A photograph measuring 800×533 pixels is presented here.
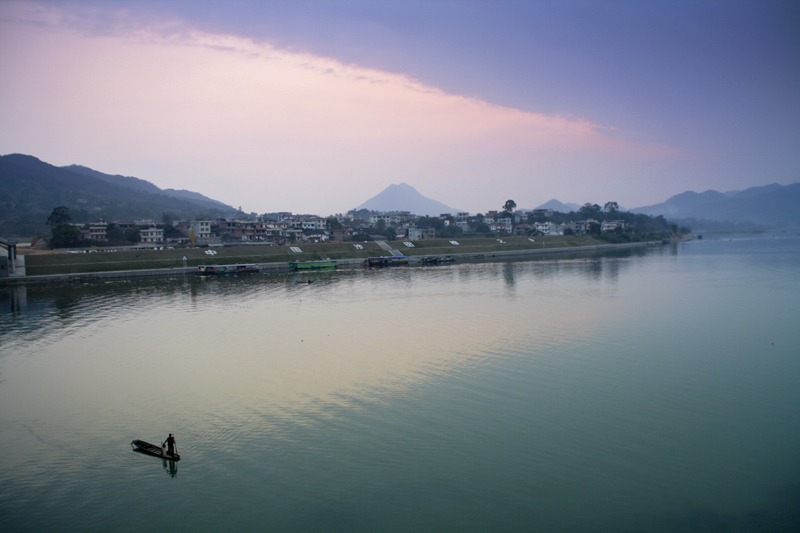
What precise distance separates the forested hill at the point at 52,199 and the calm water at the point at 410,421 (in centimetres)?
8751

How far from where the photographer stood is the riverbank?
39906 mm

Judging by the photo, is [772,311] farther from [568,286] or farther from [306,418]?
[306,418]

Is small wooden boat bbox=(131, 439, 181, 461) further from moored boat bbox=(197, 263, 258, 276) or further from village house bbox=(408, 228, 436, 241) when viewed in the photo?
village house bbox=(408, 228, 436, 241)

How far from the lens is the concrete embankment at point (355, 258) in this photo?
3894 centimetres

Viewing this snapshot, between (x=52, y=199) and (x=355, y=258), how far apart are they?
12431 centimetres

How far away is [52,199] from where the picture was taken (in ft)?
437

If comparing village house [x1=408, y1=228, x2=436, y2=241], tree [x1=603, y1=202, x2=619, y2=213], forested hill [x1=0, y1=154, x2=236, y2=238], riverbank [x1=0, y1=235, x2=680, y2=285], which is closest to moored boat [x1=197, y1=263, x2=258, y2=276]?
riverbank [x1=0, y1=235, x2=680, y2=285]

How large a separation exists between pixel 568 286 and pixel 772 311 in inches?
463

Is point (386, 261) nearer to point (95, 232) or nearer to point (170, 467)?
point (95, 232)

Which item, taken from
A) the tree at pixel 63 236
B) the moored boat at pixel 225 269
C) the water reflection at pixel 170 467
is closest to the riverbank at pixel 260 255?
the moored boat at pixel 225 269

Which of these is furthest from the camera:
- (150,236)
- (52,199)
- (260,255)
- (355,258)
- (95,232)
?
(52,199)

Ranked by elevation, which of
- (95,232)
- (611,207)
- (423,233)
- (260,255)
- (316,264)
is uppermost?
(611,207)

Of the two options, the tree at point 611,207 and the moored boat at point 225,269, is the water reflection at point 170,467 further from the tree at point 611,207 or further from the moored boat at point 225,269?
the tree at point 611,207

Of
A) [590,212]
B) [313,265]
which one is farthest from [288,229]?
[590,212]
